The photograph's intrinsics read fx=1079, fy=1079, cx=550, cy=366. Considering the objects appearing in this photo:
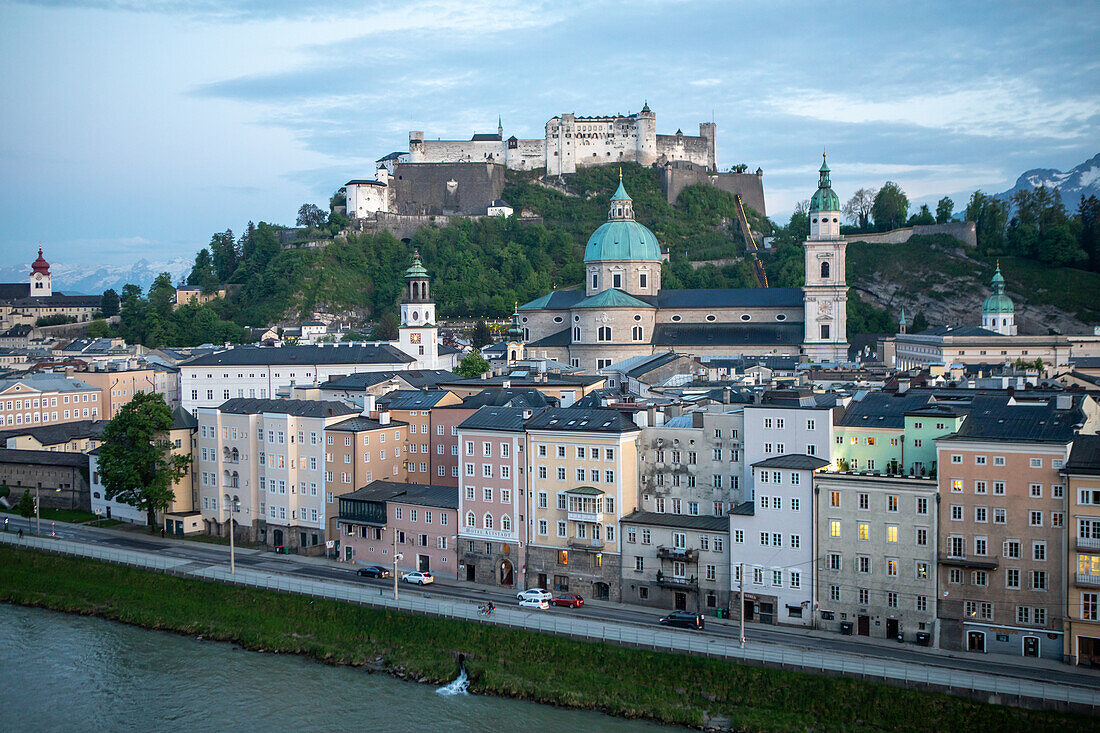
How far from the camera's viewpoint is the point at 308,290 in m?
101

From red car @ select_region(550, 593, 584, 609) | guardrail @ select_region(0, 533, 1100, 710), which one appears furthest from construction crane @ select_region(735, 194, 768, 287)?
guardrail @ select_region(0, 533, 1100, 710)

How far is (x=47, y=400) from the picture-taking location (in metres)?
67.2

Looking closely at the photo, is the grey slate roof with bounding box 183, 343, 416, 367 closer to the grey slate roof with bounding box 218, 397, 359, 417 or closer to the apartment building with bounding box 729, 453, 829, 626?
the grey slate roof with bounding box 218, 397, 359, 417

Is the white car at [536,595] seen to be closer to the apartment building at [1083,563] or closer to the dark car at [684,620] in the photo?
the dark car at [684,620]

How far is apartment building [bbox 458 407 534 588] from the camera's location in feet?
122

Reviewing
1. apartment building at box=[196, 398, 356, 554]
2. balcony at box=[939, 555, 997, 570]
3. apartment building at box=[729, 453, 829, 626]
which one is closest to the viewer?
balcony at box=[939, 555, 997, 570]

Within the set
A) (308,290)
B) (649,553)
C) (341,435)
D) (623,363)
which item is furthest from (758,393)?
(308,290)

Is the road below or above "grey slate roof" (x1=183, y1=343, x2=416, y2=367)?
below

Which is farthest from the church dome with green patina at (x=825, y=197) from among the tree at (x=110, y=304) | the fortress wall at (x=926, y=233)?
the tree at (x=110, y=304)

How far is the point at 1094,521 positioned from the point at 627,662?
12.7 m

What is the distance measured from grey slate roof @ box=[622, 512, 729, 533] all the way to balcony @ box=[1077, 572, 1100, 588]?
9909 millimetres

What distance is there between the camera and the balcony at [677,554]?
3375cm

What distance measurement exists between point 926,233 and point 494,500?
2931 inches

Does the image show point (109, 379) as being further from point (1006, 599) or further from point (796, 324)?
point (1006, 599)
